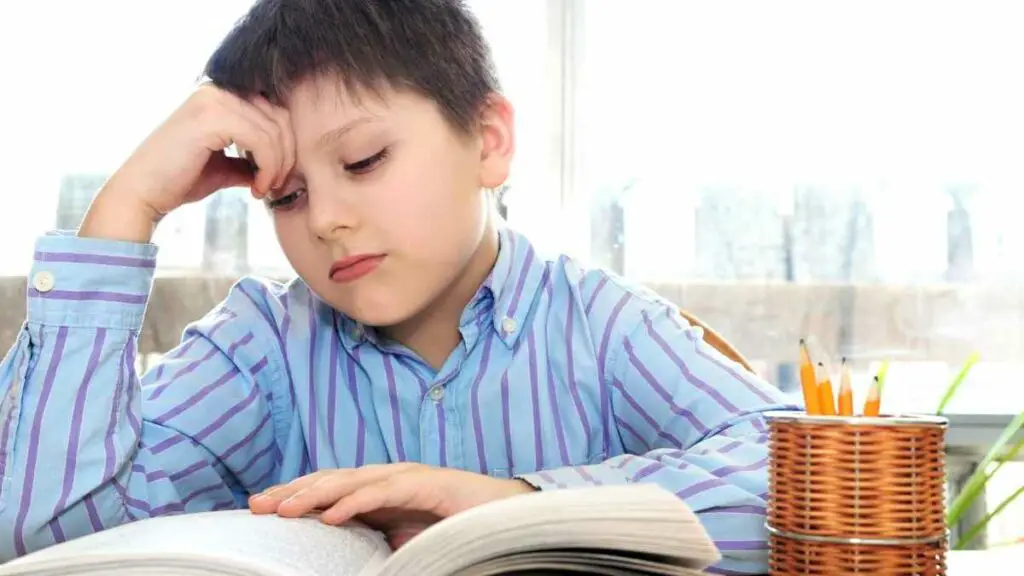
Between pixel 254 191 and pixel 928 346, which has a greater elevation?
pixel 254 191

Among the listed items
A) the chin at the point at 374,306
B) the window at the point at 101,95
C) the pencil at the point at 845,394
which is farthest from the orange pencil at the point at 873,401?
the window at the point at 101,95

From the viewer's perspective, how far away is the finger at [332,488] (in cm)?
70

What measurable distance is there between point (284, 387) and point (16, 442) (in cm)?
27

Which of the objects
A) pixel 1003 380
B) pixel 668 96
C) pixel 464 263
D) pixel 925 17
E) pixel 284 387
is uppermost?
pixel 925 17

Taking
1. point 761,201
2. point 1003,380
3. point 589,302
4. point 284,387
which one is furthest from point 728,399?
point 1003,380

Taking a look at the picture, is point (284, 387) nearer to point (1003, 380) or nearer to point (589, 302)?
point (589, 302)

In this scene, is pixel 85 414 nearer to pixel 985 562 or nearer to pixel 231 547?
pixel 231 547

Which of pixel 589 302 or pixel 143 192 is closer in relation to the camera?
pixel 143 192

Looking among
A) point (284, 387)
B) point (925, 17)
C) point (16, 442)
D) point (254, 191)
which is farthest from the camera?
point (925, 17)

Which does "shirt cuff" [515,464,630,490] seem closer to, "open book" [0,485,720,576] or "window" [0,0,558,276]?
"open book" [0,485,720,576]

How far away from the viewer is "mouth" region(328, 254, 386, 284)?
3.19 feet

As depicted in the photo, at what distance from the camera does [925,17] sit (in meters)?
2.04

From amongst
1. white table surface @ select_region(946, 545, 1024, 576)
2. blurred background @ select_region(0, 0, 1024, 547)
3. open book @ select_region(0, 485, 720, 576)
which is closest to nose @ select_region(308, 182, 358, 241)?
open book @ select_region(0, 485, 720, 576)

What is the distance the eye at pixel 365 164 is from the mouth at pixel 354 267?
0.23 ft
